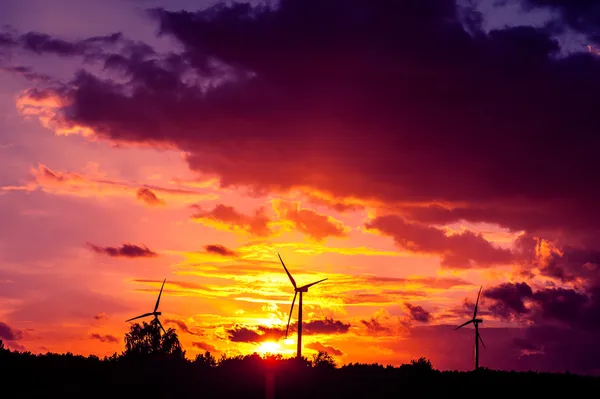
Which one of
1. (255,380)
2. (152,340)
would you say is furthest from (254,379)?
(152,340)

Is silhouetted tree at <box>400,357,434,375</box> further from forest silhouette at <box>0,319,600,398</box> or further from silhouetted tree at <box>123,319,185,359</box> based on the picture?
Answer: silhouetted tree at <box>123,319,185,359</box>

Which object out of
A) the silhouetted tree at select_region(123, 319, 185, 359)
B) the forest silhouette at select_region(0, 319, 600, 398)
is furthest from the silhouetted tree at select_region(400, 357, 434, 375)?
the silhouetted tree at select_region(123, 319, 185, 359)

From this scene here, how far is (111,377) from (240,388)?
17929 mm

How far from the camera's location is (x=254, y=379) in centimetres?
10262

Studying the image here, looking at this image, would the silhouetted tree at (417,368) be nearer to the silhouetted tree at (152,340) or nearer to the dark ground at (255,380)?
the dark ground at (255,380)

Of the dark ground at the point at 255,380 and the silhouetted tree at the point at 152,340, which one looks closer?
the dark ground at the point at 255,380

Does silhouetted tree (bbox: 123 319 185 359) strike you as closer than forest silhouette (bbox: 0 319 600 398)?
No

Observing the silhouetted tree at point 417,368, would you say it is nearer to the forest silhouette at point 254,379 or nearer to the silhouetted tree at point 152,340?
the forest silhouette at point 254,379

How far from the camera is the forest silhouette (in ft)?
313

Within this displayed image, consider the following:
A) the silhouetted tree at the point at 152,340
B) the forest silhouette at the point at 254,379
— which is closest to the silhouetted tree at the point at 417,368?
the forest silhouette at the point at 254,379

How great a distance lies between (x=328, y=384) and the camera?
98.9 meters

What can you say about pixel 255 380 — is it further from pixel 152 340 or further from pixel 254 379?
pixel 152 340

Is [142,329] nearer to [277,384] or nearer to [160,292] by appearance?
[160,292]

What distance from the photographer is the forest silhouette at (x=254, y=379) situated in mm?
95312
